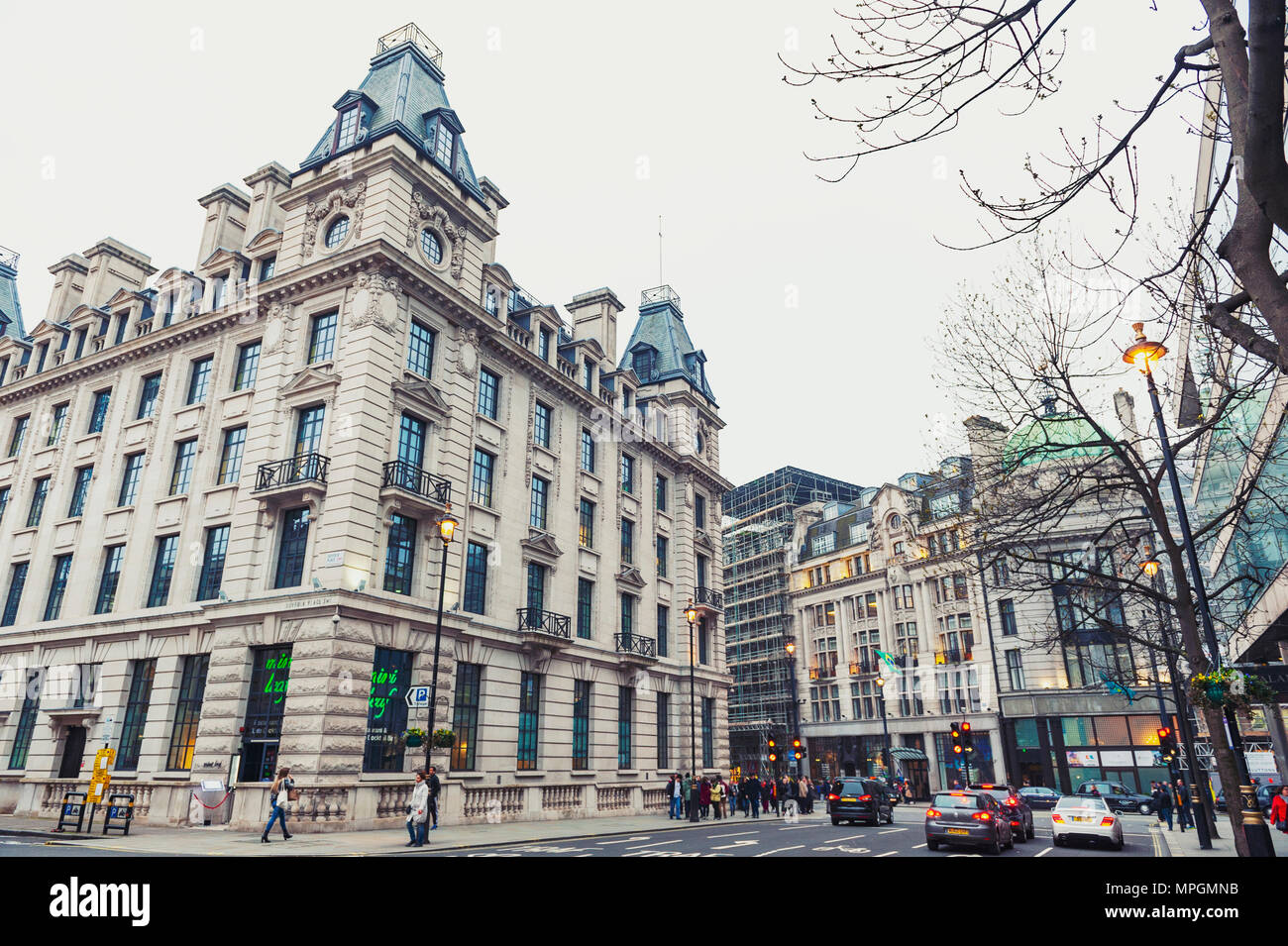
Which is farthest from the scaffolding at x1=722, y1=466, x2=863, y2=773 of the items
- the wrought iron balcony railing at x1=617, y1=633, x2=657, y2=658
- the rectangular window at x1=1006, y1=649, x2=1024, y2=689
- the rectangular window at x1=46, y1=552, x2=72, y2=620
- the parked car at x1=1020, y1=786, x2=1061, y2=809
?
the rectangular window at x1=46, y1=552, x2=72, y2=620

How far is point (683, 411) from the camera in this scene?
43.5m

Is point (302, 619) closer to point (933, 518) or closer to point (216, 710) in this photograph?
point (216, 710)

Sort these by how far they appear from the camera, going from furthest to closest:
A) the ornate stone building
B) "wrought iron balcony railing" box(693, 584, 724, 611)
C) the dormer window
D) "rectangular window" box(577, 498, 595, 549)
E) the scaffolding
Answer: the scaffolding
"wrought iron balcony railing" box(693, 584, 724, 611)
"rectangular window" box(577, 498, 595, 549)
the dormer window
the ornate stone building

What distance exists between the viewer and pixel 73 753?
1052 inches

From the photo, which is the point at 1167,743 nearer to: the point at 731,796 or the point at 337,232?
the point at 731,796

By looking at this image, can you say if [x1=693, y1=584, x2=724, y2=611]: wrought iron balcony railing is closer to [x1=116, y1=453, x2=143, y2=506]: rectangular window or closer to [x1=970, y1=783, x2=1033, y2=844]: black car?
[x1=970, y1=783, x2=1033, y2=844]: black car

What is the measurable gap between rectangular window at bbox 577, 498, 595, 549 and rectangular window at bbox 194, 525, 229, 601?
13.7m

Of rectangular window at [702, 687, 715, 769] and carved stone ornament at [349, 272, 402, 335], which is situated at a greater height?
carved stone ornament at [349, 272, 402, 335]

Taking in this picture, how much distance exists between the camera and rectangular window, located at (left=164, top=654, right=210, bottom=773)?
23562 millimetres

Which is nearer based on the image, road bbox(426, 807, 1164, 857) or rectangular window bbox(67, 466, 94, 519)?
road bbox(426, 807, 1164, 857)

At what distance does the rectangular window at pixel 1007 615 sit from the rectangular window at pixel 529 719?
46.8 m

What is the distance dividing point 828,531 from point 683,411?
44.2 metres

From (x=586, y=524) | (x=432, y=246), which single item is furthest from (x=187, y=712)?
(x=432, y=246)
